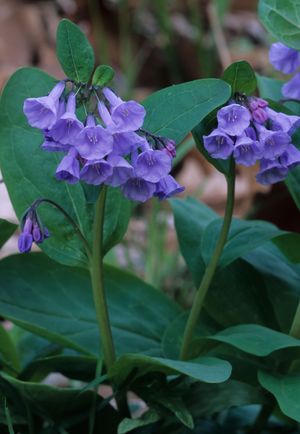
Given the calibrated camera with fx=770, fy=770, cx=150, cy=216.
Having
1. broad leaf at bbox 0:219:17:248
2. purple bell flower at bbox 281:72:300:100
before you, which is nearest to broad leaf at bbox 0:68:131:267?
broad leaf at bbox 0:219:17:248

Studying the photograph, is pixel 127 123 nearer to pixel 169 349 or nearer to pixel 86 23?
pixel 169 349

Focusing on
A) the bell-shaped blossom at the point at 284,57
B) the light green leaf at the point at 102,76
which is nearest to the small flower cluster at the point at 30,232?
the light green leaf at the point at 102,76

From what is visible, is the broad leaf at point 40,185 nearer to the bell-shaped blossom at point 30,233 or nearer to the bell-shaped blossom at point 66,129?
the bell-shaped blossom at point 30,233

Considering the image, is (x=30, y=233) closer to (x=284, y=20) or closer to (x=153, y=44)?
(x=284, y=20)

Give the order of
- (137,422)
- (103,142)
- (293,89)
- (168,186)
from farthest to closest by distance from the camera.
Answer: (293,89)
(137,422)
(168,186)
(103,142)

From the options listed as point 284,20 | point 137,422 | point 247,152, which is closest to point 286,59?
point 284,20

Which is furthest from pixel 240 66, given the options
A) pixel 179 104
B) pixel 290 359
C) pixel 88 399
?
pixel 88 399
